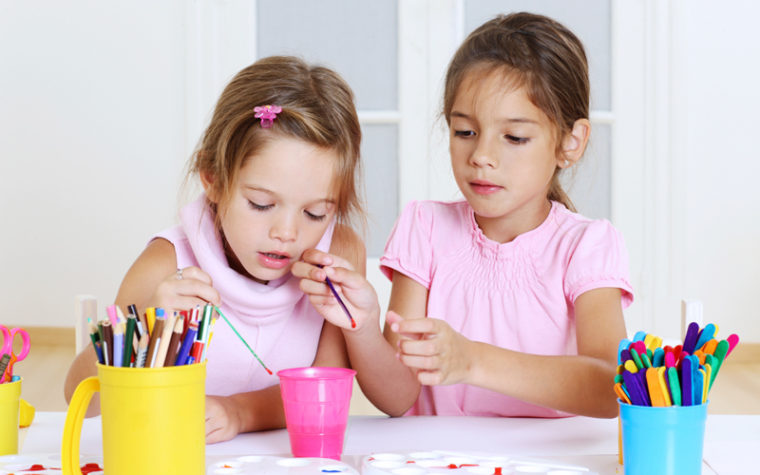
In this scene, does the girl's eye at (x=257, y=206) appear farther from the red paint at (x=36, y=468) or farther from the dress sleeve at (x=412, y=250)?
the red paint at (x=36, y=468)

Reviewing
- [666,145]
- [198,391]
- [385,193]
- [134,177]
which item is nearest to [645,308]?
[666,145]

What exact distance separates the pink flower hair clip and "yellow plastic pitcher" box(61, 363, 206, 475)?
1.55 feet

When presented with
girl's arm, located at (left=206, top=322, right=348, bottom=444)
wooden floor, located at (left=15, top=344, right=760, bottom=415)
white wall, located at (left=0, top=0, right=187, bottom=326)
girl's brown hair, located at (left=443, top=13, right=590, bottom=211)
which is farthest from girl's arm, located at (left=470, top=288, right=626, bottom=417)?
white wall, located at (left=0, top=0, right=187, bottom=326)

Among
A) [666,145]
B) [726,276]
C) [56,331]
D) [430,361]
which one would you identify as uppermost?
[666,145]

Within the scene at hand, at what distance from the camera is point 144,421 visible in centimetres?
69

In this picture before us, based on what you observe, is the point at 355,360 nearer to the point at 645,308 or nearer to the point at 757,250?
the point at 645,308

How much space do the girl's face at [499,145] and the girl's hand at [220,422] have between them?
466 mm

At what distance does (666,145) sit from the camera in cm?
344

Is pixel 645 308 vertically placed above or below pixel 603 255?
below

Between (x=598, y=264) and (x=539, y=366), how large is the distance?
0.75 ft

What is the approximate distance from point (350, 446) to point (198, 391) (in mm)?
259

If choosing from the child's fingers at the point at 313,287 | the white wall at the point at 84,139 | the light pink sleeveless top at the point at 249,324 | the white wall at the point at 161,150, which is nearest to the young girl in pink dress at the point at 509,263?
the child's fingers at the point at 313,287

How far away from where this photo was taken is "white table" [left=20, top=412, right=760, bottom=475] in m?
0.87

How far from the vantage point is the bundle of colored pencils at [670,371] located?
73 centimetres
